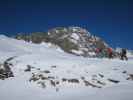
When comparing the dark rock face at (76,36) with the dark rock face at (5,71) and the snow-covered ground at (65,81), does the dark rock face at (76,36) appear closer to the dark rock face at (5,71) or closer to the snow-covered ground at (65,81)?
the snow-covered ground at (65,81)

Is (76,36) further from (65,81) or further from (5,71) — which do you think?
(65,81)

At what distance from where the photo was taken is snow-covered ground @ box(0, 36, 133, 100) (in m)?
19.0

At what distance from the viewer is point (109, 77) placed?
22.5 meters

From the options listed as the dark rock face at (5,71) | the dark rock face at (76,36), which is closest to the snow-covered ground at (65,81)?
the dark rock face at (5,71)

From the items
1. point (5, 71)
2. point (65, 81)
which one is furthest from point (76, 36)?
point (65, 81)

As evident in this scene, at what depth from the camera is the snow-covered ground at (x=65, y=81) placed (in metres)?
19.0

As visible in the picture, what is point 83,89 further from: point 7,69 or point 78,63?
point 7,69

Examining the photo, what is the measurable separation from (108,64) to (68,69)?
4.77m

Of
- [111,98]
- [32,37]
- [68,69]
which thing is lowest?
[111,98]

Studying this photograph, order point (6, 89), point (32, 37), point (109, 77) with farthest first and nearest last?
point (32, 37), point (109, 77), point (6, 89)

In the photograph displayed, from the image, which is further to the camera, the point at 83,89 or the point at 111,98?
the point at 83,89

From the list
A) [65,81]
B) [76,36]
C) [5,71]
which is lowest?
[65,81]

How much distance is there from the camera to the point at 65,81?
69.2 ft

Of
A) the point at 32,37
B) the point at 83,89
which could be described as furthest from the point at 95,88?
the point at 32,37
